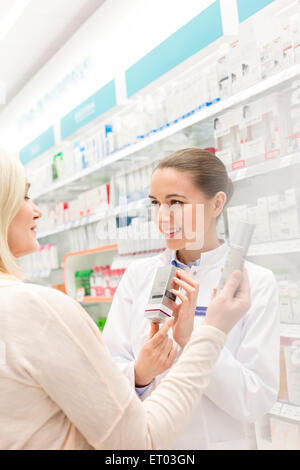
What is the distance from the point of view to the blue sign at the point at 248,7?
7.01ft

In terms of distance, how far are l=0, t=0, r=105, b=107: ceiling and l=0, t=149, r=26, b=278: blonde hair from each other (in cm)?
323

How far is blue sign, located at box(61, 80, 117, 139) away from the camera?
12.1 feet

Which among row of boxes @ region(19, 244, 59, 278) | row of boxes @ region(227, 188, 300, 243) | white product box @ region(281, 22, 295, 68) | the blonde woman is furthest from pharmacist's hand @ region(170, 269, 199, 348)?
row of boxes @ region(19, 244, 59, 278)

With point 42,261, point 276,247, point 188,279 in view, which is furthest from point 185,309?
point 42,261

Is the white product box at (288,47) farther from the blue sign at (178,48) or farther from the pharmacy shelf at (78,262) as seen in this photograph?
the pharmacy shelf at (78,262)

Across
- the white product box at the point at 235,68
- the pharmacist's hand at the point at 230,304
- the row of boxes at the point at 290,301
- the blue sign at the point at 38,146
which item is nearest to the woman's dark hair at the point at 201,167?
the pharmacist's hand at the point at 230,304

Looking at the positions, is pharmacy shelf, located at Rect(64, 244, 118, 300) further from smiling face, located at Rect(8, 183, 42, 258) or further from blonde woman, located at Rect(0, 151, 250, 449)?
blonde woman, located at Rect(0, 151, 250, 449)

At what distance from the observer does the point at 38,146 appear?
200 inches

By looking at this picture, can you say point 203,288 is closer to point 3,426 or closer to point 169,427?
point 169,427

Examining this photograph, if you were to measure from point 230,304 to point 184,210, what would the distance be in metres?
0.56

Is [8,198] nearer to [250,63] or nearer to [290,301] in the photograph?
[290,301]

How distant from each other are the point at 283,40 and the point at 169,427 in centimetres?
176

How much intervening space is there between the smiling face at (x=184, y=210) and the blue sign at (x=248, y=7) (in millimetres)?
1186

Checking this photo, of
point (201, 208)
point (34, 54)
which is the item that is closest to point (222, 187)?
point (201, 208)
